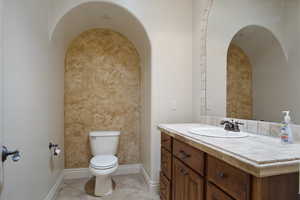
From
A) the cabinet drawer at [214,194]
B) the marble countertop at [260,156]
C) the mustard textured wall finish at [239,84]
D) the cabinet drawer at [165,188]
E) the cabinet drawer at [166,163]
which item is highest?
the mustard textured wall finish at [239,84]

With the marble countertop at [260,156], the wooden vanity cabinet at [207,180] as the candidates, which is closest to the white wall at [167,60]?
the wooden vanity cabinet at [207,180]

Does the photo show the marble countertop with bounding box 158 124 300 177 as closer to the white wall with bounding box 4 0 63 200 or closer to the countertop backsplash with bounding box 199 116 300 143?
the countertop backsplash with bounding box 199 116 300 143

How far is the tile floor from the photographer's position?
2.03 metres

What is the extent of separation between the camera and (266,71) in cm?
137

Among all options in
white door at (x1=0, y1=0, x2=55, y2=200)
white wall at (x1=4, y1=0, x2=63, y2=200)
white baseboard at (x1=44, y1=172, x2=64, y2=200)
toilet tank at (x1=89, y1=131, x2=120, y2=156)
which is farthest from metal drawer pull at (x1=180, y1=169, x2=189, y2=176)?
white baseboard at (x1=44, y1=172, x2=64, y2=200)

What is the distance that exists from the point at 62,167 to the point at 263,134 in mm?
2486

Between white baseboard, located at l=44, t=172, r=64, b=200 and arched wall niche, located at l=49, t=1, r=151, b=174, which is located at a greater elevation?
arched wall niche, located at l=49, t=1, r=151, b=174

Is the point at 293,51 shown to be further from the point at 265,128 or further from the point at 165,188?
the point at 165,188

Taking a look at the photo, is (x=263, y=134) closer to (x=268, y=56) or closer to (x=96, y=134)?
(x=268, y=56)

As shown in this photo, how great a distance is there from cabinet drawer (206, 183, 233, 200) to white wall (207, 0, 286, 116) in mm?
922

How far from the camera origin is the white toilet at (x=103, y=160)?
6.37ft

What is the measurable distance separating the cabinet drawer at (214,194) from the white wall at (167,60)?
1090mm

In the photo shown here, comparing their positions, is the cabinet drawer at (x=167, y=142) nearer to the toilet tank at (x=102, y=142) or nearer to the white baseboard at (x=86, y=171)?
the toilet tank at (x=102, y=142)

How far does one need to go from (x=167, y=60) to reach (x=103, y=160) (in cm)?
146
